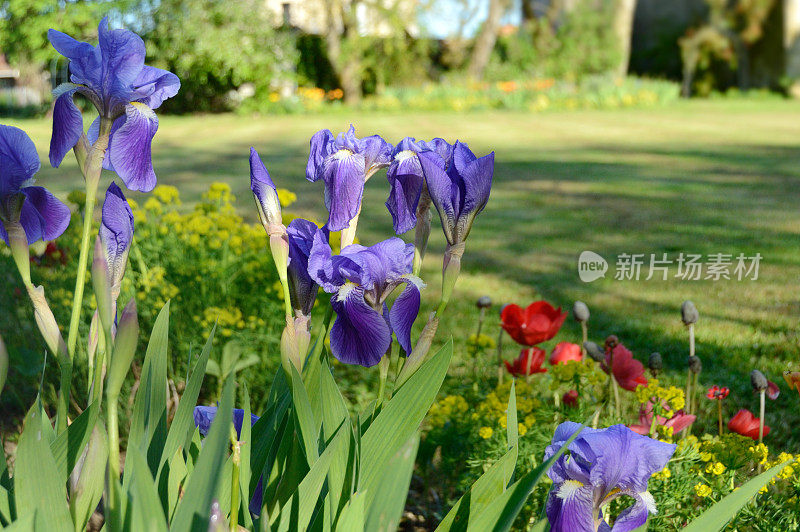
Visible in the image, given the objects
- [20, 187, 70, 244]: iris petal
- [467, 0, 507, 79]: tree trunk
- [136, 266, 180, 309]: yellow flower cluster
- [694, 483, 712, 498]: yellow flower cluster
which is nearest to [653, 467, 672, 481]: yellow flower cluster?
[694, 483, 712, 498]: yellow flower cluster

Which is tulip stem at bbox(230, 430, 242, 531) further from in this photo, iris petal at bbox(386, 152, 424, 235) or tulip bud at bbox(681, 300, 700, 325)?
tulip bud at bbox(681, 300, 700, 325)

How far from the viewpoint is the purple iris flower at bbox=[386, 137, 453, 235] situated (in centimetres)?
109

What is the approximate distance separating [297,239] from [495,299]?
2.79 metres

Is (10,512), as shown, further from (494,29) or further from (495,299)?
(494,29)

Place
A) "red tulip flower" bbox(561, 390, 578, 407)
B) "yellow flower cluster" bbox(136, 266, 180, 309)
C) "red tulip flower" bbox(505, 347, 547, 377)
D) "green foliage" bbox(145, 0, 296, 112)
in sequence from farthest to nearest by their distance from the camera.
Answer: "green foliage" bbox(145, 0, 296, 112)
"yellow flower cluster" bbox(136, 266, 180, 309)
"red tulip flower" bbox(505, 347, 547, 377)
"red tulip flower" bbox(561, 390, 578, 407)

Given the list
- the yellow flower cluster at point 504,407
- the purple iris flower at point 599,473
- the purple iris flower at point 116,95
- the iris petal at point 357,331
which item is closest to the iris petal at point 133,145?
the purple iris flower at point 116,95

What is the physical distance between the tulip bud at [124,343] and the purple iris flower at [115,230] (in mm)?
173

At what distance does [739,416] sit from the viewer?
1.70 m

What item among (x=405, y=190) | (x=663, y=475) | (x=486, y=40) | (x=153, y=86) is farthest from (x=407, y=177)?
(x=486, y=40)

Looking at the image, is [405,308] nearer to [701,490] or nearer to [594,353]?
[701,490]

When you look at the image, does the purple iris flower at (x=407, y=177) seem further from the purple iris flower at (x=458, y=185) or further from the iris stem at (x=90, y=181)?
the iris stem at (x=90, y=181)

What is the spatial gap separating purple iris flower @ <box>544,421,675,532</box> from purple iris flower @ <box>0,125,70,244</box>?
765 mm

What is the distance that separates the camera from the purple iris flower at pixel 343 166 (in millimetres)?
1092

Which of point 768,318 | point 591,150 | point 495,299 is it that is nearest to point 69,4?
point 591,150
